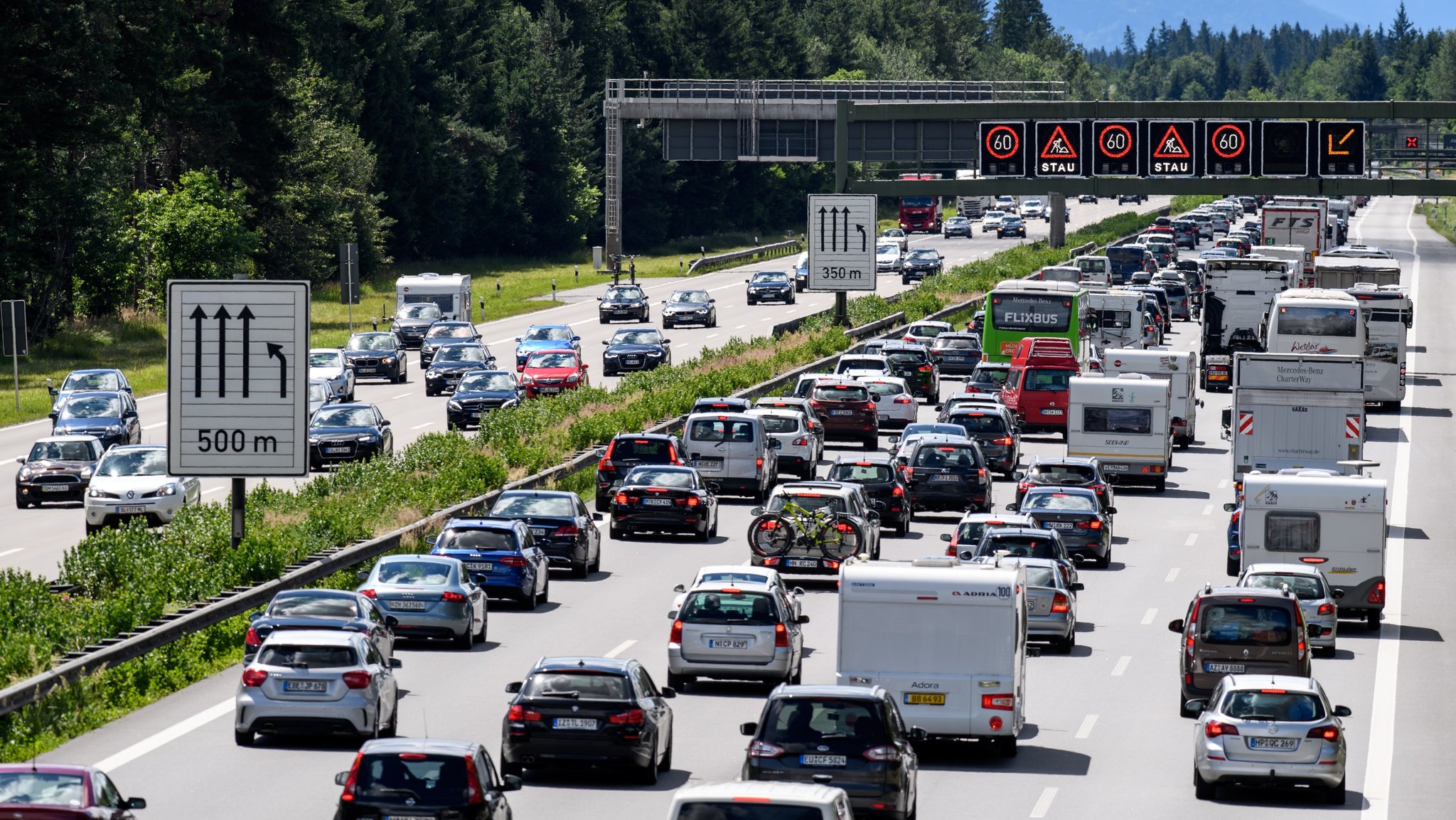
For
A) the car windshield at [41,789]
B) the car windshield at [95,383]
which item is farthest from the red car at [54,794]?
the car windshield at [95,383]

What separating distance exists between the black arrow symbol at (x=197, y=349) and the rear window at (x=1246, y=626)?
47.8ft

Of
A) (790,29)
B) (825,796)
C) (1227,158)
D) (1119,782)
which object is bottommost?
(1119,782)

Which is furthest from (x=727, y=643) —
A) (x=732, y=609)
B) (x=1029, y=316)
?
(x=1029, y=316)

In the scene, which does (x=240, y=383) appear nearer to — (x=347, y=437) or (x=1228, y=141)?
(x=347, y=437)

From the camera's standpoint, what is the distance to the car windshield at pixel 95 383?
5094 centimetres

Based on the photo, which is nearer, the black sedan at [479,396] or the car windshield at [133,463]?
the car windshield at [133,463]

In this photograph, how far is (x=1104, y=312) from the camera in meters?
71.6

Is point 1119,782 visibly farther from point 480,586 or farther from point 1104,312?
point 1104,312

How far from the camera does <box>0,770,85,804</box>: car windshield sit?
15266 millimetres

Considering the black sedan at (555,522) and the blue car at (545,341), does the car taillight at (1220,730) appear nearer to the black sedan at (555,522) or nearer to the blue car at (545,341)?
Result: the black sedan at (555,522)

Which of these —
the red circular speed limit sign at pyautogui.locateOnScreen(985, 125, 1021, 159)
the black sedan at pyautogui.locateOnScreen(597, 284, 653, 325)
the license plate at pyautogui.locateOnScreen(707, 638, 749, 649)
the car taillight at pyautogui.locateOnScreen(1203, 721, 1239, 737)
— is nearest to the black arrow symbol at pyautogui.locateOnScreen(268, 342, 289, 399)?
the license plate at pyautogui.locateOnScreen(707, 638, 749, 649)

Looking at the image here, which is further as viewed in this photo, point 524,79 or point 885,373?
point 524,79

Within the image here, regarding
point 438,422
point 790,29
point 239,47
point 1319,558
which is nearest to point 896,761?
point 1319,558

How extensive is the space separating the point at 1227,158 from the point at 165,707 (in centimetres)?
4759
